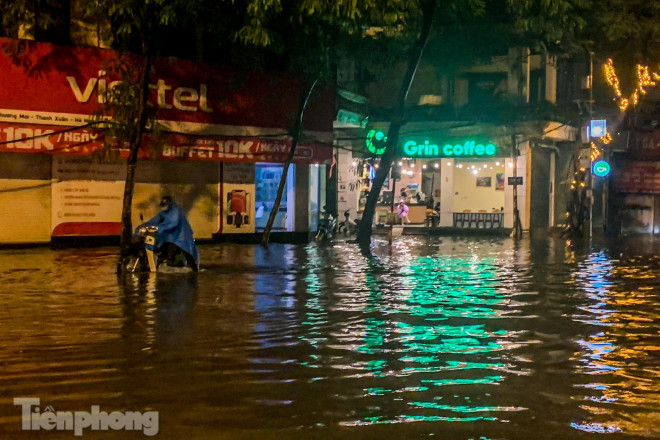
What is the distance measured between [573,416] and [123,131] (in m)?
16.2

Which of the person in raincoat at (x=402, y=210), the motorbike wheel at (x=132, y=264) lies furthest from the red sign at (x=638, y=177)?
the motorbike wheel at (x=132, y=264)

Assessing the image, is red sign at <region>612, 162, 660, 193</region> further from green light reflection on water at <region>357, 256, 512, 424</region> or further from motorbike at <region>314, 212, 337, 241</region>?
green light reflection on water at <region>357, 256, 512, 424</region>

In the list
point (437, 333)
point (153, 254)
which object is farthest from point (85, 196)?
point (437, 333)

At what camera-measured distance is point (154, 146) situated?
80.2 ft

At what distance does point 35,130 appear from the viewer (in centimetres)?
2241

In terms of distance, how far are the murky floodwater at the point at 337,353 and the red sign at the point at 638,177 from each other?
25.6 meters

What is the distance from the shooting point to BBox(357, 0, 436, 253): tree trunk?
2712cm

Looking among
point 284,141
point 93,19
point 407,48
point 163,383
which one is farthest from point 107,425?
point 407,48

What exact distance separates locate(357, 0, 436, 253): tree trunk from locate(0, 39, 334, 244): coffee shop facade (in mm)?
2073

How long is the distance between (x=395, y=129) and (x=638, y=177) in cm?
1898

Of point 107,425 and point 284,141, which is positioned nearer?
point 107,425

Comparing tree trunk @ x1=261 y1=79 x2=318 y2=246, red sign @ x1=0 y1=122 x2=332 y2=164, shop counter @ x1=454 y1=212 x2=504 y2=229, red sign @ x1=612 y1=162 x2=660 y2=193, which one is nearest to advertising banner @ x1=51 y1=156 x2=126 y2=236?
red sign @ x1=0 y1=122 x2=332 y2=164

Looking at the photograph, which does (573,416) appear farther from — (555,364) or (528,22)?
(528,22)

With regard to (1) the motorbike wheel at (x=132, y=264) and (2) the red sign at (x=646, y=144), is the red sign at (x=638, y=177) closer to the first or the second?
(2) the red sign at (x=646, y=144)
